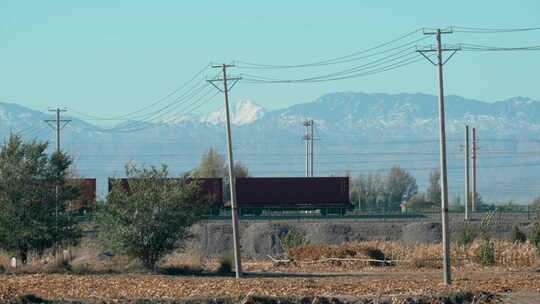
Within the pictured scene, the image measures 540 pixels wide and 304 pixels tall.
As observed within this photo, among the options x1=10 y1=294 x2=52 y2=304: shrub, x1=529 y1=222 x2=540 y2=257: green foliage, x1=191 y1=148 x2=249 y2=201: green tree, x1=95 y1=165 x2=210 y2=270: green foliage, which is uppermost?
x1=191 y1=148 x2=249 y2=201: green tree

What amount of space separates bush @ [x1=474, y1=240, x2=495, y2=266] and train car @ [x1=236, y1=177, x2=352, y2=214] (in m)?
39.4

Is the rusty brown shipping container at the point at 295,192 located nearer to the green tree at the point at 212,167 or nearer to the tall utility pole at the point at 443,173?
the green tree at the point at 212,167

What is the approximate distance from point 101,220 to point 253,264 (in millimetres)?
10009

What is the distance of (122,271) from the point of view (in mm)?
42500

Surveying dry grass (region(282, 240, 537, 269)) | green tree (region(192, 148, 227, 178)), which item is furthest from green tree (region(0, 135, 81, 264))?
green tree (region(192, 148, 227, 178))

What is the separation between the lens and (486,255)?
45.9 metres

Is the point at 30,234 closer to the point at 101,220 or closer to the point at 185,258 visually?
the point at 101,220

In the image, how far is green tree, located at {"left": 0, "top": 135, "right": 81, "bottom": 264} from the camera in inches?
1709

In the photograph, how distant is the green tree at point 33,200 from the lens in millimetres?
43406

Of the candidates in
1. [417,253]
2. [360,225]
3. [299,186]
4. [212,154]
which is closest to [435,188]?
[212,154]

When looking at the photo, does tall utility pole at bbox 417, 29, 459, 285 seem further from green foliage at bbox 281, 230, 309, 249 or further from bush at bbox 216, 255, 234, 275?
green foliage at bbox 281, 230, 309, 249

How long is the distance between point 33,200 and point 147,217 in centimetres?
632

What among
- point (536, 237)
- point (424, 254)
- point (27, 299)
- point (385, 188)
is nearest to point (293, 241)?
point (424, 254)

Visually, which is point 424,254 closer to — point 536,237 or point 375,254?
point 375,254
